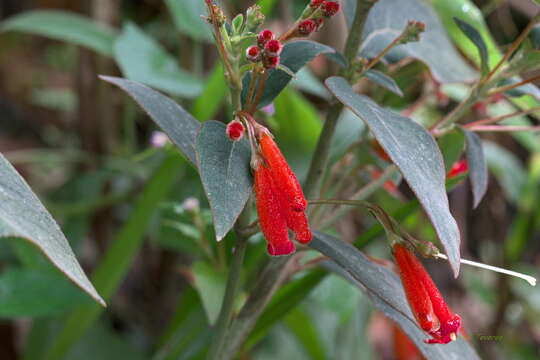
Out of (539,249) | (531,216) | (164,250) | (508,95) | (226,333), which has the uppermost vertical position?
(508,95)

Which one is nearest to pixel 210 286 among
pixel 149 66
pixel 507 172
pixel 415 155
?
pixel 415 155

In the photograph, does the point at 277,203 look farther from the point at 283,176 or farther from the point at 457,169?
the point at 457,169

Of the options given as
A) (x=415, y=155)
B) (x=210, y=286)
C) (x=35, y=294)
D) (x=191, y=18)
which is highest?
(x=415, y=155)

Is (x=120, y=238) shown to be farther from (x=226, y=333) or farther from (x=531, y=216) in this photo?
(x=531, y=216)

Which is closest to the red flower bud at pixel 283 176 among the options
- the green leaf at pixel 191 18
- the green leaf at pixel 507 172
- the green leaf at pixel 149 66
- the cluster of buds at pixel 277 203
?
the cluster of buds at pixel 277 203

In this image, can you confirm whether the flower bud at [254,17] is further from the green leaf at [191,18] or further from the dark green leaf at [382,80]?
the green leaf at [191,18]

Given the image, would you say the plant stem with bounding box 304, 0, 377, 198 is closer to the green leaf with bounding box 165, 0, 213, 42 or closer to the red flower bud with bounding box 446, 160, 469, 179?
the red flower bud with bounding box 446, 160, 469, 179

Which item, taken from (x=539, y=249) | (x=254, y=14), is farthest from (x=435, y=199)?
(x=539, y=249)
